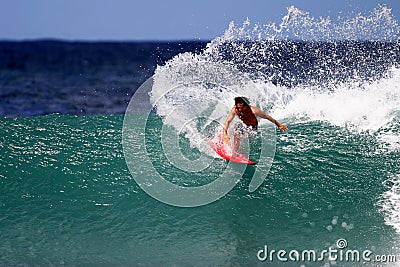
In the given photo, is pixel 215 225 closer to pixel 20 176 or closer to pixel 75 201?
pixel 75 201

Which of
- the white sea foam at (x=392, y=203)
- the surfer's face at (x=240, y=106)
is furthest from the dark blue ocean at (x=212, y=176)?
the surfer's face at (x=240, y=106)

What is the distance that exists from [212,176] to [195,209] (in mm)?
701

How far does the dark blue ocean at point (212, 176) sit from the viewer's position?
5.87m

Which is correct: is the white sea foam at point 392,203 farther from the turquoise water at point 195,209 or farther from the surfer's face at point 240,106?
the surfer's face at point 240,106

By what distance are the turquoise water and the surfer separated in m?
0.47

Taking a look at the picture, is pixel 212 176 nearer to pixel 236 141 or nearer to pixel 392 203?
pixel 236 141

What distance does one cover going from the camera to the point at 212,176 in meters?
7.15

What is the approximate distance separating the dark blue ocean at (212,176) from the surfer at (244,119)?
281mm

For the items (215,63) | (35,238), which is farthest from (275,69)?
(35,238)

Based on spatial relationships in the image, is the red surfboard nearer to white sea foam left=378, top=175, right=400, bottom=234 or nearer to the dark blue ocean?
the dark blue ocean

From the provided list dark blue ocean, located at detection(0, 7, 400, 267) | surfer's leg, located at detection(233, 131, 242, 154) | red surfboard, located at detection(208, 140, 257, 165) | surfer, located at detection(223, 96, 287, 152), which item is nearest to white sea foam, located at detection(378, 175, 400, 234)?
dark blue ocean, located at detection(0, 7, 400, 267)

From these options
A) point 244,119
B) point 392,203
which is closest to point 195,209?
point 244,119

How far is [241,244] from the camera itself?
5.90 meters

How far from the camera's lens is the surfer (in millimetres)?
6887
